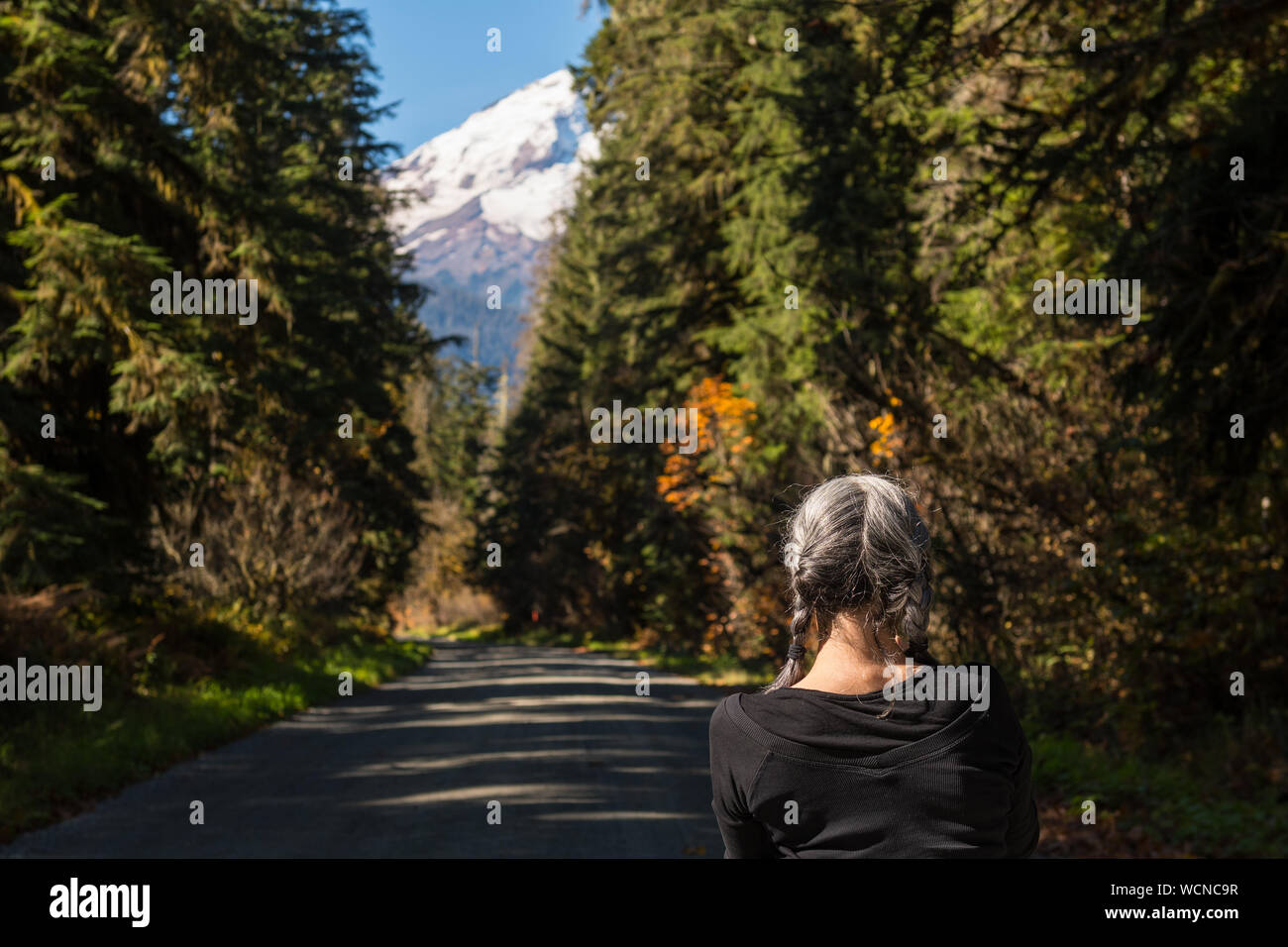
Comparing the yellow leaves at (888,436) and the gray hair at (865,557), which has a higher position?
the yellow leaves at (888,436)

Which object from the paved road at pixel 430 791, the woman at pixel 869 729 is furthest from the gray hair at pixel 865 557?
the paved road at pixel 430 791

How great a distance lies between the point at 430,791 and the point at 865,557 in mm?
8851

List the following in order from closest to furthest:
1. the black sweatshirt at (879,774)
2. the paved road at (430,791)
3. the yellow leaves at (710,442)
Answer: the black sweatshirt at (879,774)
the paved road at (430,791)
the yellow leaves at (710,442)

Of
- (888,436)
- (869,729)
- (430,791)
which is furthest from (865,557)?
(888,436)

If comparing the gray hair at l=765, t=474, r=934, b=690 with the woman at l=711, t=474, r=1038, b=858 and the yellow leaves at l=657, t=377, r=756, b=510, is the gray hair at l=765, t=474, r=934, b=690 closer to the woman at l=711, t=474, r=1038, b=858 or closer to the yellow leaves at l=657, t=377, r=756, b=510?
the woman at l=711, t=474, r=1038, b=858

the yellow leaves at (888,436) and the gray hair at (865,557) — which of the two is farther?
the yellow leaves at (888,436)

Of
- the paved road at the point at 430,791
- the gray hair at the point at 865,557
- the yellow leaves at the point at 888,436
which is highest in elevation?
the yellow leaves at the point at 888,436

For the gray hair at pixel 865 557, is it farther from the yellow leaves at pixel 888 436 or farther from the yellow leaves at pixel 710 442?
the yellow leaves at pixel 710 442

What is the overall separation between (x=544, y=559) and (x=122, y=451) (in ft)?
128

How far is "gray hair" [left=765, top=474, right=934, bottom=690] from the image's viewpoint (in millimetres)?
2445

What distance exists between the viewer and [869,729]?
241cm

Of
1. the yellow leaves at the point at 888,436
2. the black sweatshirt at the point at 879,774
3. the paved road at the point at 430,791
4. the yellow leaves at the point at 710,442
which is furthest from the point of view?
the yellow leaves at the point at 710,442

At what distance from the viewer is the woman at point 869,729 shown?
7.89ft

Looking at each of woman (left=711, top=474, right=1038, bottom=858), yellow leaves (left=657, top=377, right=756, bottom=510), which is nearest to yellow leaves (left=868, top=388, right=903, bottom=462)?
yellow leaves (left=657, top=377, right=756, bottom=510)
